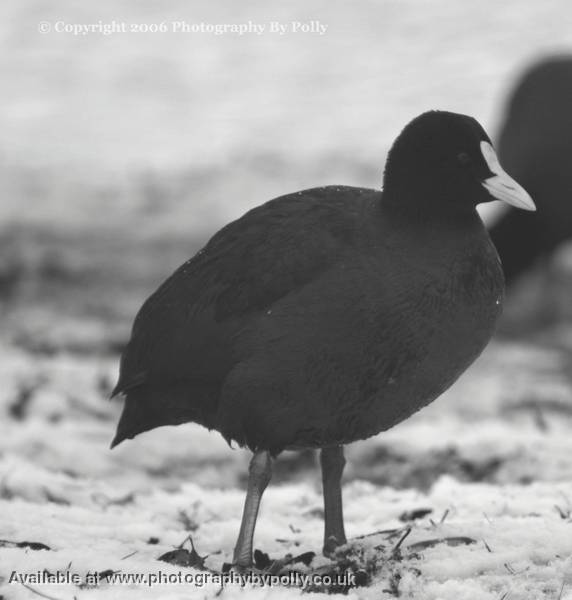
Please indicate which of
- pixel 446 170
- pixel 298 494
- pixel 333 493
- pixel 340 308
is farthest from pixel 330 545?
pixel 446 170

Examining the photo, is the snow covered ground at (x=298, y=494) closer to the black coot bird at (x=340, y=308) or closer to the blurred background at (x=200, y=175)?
the blurred background at (x=200, y=175)

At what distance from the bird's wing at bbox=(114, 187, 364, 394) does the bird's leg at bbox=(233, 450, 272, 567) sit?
0.93ft

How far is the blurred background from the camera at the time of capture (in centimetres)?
582

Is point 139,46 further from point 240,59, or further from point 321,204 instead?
point 321,204

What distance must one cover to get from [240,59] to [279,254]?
13.8 metres

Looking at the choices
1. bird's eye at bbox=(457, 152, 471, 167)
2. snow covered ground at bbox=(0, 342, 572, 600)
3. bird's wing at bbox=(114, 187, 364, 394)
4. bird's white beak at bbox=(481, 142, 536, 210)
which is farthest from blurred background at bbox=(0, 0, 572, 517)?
Answer: bird's eye at bbox=(457, 152, 471, 167)

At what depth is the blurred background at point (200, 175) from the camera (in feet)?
19.1

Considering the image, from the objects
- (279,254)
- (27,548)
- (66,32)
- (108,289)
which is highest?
(66,32)

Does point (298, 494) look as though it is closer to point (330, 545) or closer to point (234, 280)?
point (330, 545)

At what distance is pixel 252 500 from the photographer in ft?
12.4

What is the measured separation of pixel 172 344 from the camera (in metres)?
3.89

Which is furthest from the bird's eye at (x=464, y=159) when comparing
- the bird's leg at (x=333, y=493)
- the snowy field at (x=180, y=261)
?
the snowy field at (x=180, y=261)

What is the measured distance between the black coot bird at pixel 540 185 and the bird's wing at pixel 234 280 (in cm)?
559

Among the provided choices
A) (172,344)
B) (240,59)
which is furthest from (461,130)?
(240,59)
